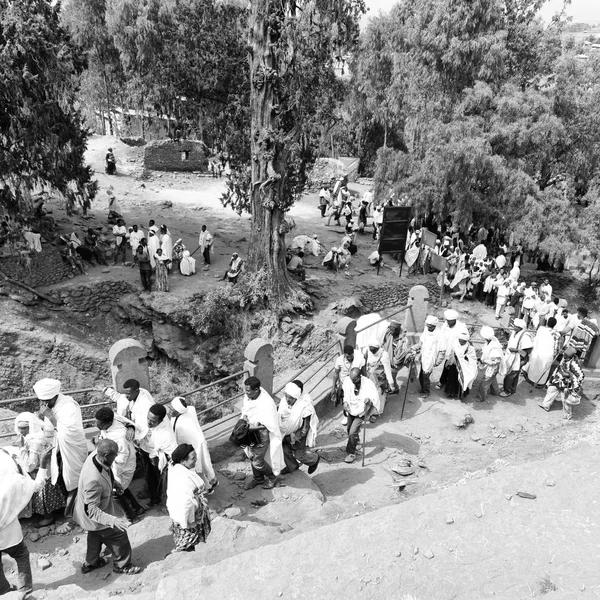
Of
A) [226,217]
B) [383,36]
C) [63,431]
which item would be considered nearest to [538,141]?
[226,217]

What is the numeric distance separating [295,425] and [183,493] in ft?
6.30

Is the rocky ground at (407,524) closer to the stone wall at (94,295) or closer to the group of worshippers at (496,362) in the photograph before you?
the group of worshippers at (496,362)

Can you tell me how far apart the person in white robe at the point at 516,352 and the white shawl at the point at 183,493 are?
6266mm

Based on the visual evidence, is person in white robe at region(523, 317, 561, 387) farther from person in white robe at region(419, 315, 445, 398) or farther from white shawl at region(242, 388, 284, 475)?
white shawl at region(242, 388, 284, 475)

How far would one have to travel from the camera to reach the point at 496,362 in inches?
339

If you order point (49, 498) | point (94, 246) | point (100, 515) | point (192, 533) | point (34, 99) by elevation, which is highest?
point (34, 99)

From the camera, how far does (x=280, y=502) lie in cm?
607

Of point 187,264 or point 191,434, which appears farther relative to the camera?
point 187,264

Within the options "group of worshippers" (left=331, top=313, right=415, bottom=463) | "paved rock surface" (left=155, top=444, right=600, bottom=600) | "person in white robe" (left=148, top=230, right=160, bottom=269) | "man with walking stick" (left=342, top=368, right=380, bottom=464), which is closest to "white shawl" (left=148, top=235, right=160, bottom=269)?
"person in white robe" (left=148, top=230, right=160, bottom=269)

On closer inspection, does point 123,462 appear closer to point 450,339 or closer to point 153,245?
point 450,339

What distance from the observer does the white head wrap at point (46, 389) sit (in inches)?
202

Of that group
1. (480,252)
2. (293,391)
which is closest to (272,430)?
(293,391)

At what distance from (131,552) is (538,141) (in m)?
15.9

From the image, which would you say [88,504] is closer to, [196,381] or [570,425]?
[570,425]
